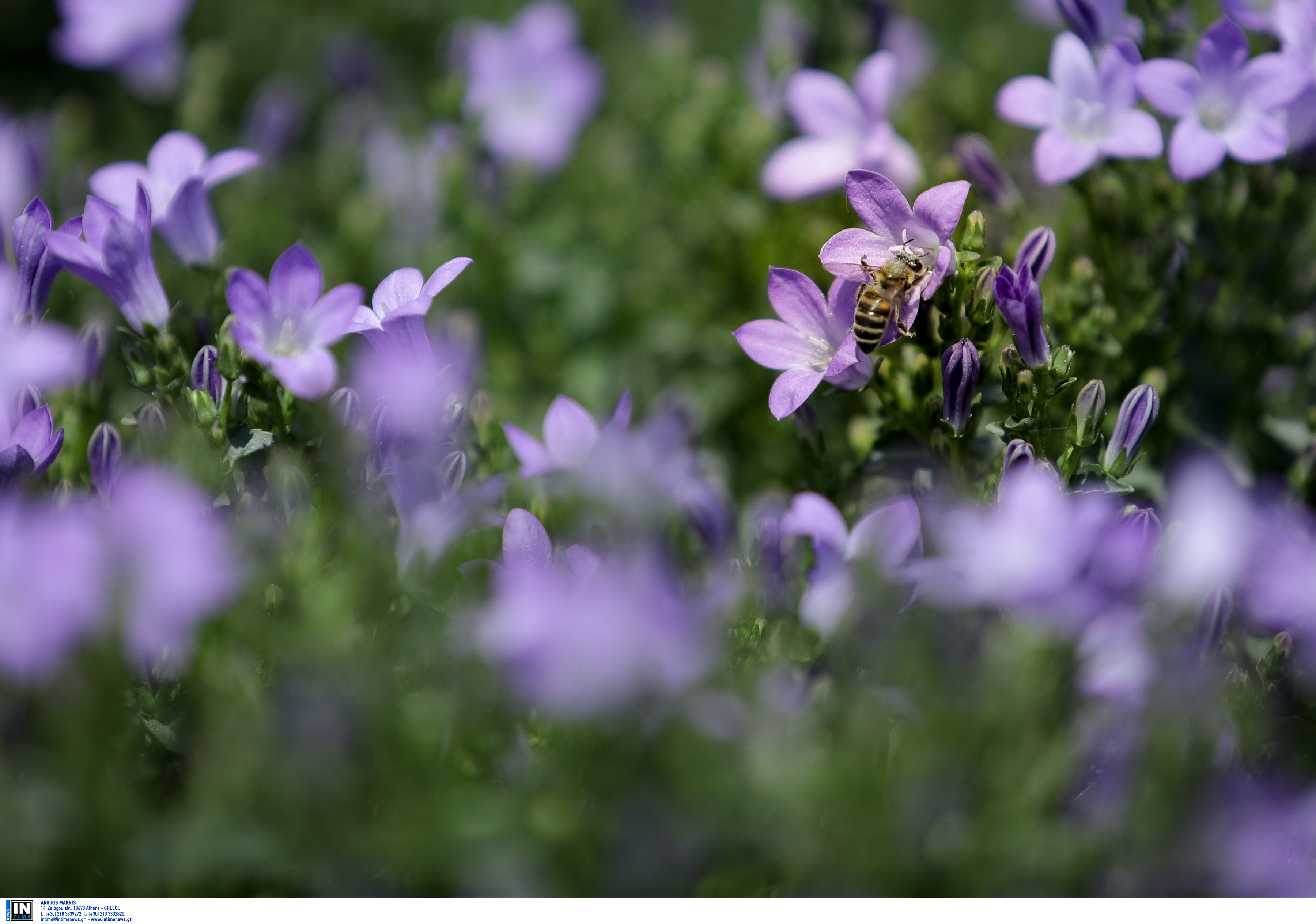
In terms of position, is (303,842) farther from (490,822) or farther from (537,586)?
(537,586)

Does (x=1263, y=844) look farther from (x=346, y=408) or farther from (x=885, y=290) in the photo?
(x=346, y=408)

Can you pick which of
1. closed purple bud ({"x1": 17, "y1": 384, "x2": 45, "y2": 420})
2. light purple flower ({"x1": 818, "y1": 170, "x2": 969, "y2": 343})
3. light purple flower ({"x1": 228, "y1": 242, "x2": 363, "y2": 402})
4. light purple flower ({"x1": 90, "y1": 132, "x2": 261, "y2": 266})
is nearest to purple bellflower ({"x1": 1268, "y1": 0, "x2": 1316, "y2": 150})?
light purple flower ({"x1": 818, "y1": 170, "x2": 969, "y2": 343})

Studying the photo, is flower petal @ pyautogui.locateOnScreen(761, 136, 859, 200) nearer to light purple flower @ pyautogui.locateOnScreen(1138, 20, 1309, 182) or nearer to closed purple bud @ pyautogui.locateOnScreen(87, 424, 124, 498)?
light purple flower @ pyautogui.locateOnScreen(1138, 20, 1309, 182)

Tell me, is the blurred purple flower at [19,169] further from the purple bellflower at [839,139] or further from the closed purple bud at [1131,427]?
the closed purple bud at [1131,427]

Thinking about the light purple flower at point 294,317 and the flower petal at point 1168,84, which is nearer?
the light purple flower at point 294,317

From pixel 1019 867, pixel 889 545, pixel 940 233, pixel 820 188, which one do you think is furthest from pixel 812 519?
pixel 820 188

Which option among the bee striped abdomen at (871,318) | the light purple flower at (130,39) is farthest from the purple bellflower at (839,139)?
the light purple flower at (130,39)
